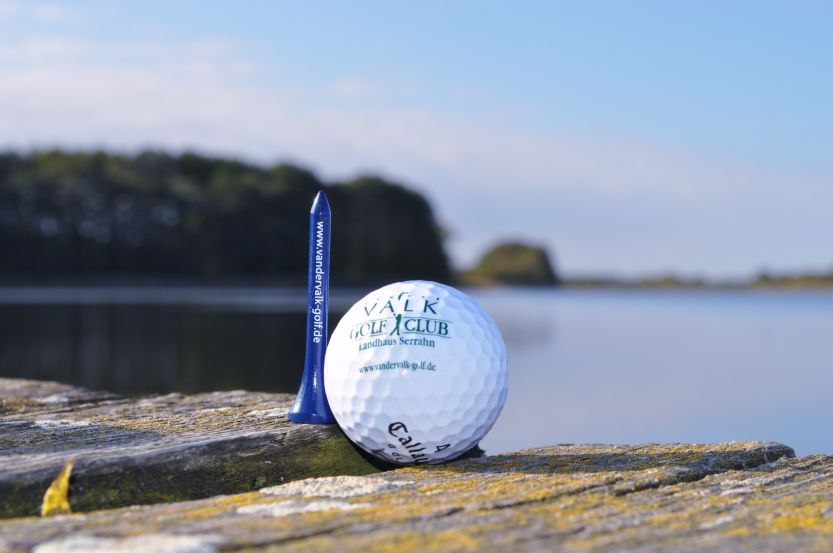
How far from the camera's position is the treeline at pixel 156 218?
78.6 metres

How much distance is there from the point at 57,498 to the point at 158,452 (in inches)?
23.6

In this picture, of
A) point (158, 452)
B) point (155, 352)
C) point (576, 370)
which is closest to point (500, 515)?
point (158, 452)

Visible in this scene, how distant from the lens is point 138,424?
586 centimetres

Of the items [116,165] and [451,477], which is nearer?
[451,477]

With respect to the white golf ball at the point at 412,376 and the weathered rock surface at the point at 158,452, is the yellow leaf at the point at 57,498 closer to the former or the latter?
the weathered rock surface at the point at 158,452

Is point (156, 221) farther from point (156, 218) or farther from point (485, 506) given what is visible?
point (485, 506)

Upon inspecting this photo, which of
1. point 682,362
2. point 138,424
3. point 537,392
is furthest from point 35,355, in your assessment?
point 138,424

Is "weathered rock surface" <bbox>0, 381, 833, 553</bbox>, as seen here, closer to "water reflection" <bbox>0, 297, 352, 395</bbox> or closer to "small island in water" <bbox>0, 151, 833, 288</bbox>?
"water reflection" <bbox>0, 297, 352, 395</bbox>

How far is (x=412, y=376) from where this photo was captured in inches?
Result: 216

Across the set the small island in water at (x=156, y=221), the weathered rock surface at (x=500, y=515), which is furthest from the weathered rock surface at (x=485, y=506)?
the small island in water at (x=156, y=221)

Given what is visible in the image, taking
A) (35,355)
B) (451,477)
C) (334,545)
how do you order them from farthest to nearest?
1. (35,355)
2. (451,477)
3. (334,545)

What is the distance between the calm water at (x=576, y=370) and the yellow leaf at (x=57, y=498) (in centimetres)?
575

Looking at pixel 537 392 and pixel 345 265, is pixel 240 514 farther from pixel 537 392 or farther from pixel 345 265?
pixel 345 265

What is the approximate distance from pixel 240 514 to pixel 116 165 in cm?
8613
